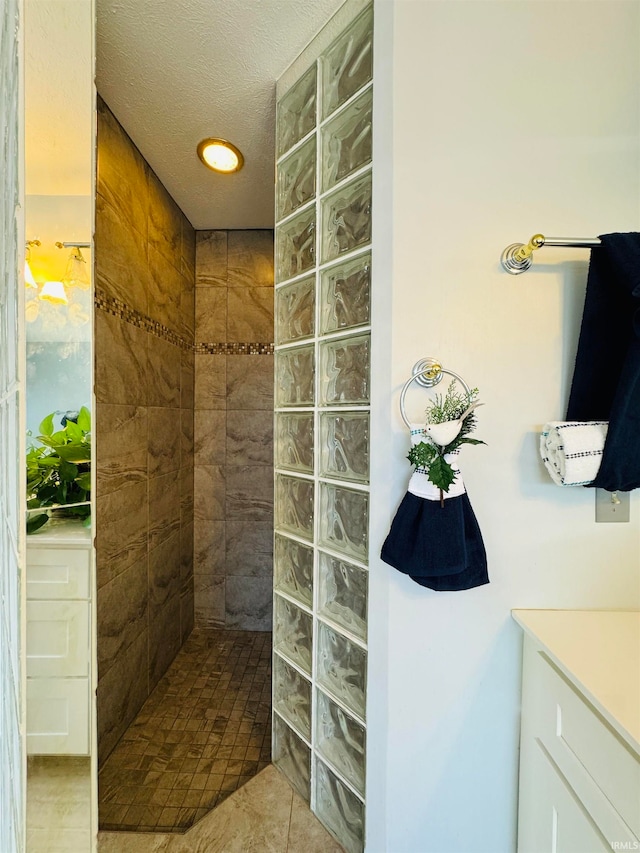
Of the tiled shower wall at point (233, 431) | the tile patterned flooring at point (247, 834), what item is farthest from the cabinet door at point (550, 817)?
the tiled shower wall at point (233, 431)

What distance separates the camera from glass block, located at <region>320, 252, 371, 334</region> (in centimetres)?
108

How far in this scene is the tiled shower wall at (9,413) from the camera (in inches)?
24.7

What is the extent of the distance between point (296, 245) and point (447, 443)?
0.82 meters

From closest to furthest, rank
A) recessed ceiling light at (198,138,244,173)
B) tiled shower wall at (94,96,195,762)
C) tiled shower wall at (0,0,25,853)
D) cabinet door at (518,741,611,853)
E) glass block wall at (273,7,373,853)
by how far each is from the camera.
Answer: tiled shower wall at (0,0,25,853)
cabinet door at (518,741,611,853)
glass block wall at (273,7,373,853)
tiled shower wall at (94,96,195,762)
recessed ceiling light at (198,138,244,173)

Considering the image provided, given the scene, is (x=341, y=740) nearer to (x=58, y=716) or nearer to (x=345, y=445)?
(x=58, y=716)

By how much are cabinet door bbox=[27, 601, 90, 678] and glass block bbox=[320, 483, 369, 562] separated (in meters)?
0.66

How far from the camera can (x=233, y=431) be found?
2.49 meters

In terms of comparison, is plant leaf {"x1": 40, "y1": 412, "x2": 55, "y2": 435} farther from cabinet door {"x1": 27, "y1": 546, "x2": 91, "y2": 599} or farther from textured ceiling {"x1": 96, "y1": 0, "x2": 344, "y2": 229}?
textured ceiling {"x1": 96, "y1": 0, "x2": 344, "y2": 229}

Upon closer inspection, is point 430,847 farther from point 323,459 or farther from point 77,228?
point 77,228

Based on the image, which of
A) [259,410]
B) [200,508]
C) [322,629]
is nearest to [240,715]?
[322,629]

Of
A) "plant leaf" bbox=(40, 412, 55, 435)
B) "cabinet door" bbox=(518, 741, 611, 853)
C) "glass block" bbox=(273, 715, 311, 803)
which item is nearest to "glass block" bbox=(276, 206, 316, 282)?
"plant leaf" bbox=(40, 412, 55, 435)

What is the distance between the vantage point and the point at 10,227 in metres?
0.65

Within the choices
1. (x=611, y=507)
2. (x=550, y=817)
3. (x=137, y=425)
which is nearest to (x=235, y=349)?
(x=137, y=425)

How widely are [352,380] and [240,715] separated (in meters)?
1.56
